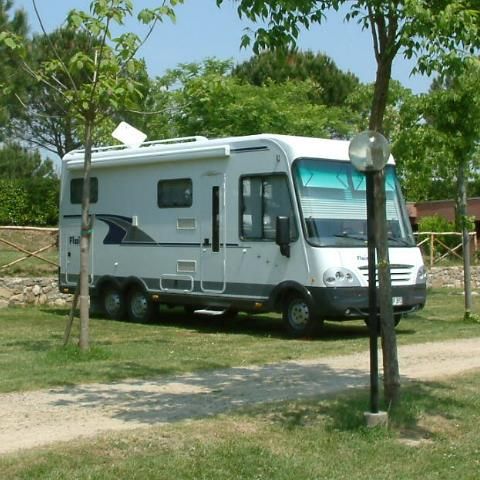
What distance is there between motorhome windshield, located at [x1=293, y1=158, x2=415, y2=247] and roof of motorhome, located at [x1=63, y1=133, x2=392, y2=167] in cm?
16

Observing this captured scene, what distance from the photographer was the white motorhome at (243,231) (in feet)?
47.1

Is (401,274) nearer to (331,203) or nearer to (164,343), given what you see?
(331,203)

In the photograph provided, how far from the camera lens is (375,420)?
7781 mm

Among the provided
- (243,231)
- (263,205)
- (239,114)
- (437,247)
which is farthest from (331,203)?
(437,247)

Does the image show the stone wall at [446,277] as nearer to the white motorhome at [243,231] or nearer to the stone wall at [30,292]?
the stone wall at [30,292]

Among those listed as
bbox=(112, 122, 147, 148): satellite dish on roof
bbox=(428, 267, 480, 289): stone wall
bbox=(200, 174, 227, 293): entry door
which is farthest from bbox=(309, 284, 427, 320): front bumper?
bbox=(428, 267, 480, 289): stone wall

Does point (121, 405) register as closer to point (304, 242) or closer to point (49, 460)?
point (49, 460)

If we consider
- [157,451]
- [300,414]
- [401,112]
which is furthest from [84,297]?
[401,112]

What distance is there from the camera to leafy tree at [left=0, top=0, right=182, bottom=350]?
10938 millimetres

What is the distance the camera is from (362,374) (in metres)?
10.9

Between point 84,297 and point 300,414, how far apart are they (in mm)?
4231

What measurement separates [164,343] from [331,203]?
317cm

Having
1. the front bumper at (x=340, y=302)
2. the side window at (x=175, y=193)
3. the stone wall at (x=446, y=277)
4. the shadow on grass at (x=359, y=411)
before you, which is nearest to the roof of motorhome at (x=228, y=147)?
the side window at (x=175, y=193)

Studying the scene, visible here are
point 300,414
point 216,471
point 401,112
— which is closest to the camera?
point 216,471
